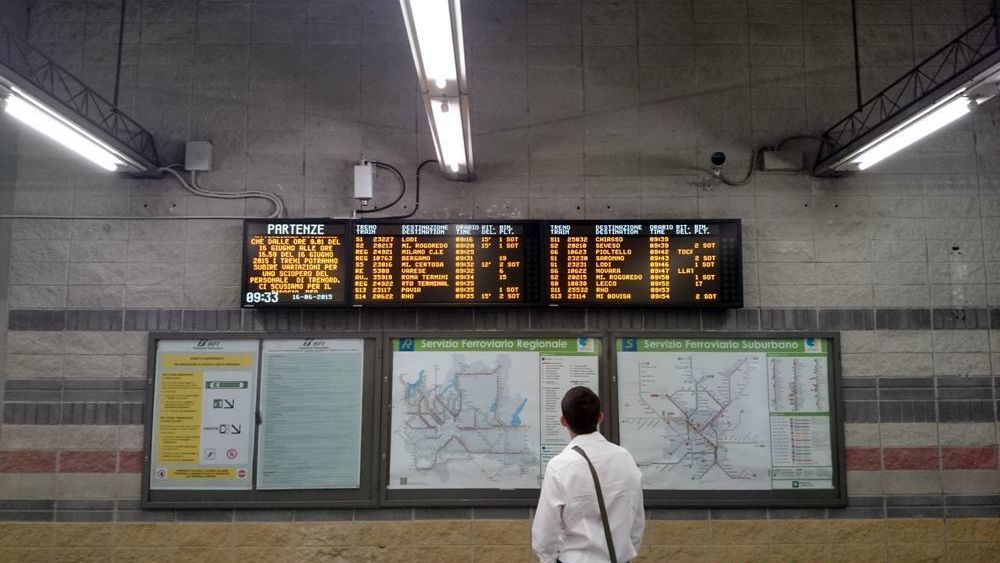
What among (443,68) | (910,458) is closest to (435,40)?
(443,68)

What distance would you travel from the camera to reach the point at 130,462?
13.3ft

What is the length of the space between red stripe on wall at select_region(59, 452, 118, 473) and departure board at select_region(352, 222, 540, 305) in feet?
6.42

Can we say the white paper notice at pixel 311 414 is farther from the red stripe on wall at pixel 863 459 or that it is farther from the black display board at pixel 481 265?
the red stripe on wall at pixel 863 459

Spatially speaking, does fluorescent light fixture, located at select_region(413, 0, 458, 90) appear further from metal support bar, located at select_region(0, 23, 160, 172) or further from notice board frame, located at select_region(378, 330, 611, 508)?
metal support bar, located at select_region(0, 23, 160, 172)

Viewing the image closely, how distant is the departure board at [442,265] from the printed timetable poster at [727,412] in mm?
867

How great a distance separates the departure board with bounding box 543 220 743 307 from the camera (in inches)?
154

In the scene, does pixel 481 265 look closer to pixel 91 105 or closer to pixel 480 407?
pixel 480 407

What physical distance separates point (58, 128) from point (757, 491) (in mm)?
4600

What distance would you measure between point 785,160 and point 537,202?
172 cm

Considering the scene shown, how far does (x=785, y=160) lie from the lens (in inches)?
170

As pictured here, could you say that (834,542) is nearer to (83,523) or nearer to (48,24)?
(83,523)

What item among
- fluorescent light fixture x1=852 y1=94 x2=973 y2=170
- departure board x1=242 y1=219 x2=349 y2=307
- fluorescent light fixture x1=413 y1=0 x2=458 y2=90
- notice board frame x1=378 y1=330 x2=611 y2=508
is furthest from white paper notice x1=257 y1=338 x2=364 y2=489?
fluorescent light fixture x1=852 y1=94 x2=973 y2=170

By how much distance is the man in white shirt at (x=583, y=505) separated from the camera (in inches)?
83.6

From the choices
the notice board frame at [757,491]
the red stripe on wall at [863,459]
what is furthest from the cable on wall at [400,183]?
the red stripe on wall at [863,459]
